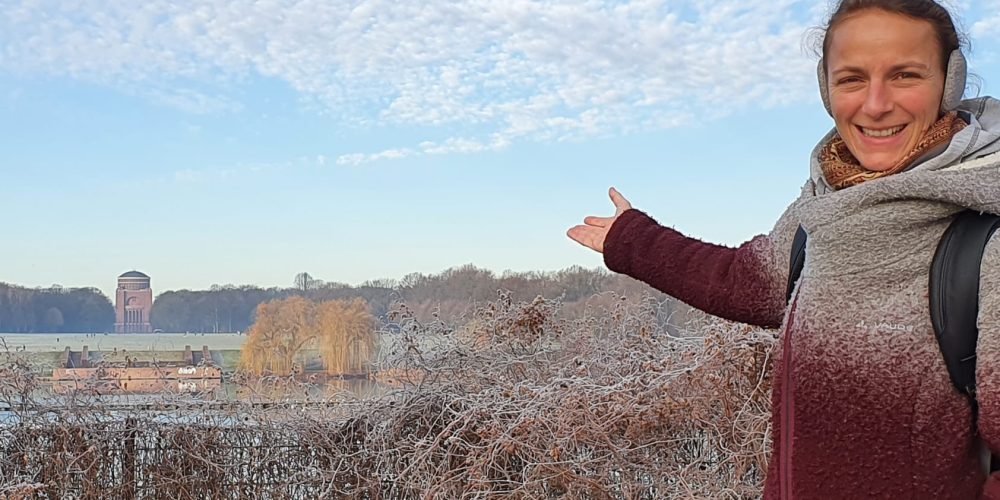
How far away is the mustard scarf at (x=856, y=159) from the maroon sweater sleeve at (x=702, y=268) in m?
0.17

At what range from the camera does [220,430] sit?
15.1 ft

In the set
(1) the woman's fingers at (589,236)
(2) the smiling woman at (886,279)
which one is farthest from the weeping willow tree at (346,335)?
(2) the smiling woman at (886,279)

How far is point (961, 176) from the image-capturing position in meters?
1.07

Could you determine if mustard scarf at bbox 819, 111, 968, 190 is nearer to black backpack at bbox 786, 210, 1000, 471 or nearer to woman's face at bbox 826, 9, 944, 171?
woman's face at bbox 826, 9, 944, 171

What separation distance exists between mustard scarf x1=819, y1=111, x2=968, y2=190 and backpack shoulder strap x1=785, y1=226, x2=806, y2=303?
98mm

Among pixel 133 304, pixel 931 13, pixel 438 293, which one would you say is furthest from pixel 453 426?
pixel 133 304

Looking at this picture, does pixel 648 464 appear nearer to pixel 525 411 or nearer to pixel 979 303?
pixel 525 411

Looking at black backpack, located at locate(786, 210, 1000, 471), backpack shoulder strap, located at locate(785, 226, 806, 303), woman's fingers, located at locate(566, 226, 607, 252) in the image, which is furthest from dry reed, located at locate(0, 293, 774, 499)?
black backpack, located at locate(786, 210, 1000, 471)

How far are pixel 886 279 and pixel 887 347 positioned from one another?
0.27 ft

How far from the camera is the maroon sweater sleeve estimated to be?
1.40 m

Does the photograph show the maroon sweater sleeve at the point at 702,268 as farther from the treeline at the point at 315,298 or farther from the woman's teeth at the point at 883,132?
the treeline at the point at 315,298

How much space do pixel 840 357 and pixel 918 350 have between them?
9cm

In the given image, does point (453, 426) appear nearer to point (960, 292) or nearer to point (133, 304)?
point (960, 292)

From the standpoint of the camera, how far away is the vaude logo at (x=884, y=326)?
108 cm
